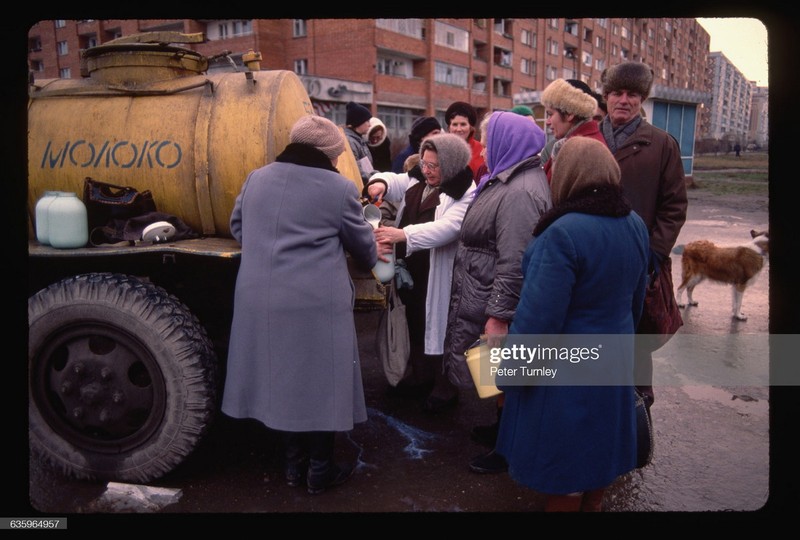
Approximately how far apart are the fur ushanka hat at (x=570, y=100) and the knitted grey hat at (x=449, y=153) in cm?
57

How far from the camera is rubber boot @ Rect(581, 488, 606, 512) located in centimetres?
250

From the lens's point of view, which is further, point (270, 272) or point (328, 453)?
point (328, 453)

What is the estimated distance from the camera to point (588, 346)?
2.23 metres

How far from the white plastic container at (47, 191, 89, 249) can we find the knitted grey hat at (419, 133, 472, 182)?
1959 mm

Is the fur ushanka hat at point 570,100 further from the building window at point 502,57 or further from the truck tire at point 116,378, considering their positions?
the building window at point 502,57

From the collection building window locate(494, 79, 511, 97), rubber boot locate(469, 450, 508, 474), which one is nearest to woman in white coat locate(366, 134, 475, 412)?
rubber boot locate(469, 450, 508, 474)

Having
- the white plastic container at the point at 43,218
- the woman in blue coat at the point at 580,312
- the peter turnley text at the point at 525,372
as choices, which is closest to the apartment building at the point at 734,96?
the woman in blue coat at the point at 580,312

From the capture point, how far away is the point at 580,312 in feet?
7.27

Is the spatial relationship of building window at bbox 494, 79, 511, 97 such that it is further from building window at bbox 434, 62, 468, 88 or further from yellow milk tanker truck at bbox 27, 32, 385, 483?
yellow milk tanker truck at bbox 27, 32, 385, 483

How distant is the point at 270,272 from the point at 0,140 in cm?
125

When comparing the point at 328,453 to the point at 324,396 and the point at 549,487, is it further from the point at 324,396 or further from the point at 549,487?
the point at 549,487

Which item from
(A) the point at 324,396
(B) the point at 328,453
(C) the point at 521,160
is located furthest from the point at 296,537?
(C) the point at 521,160

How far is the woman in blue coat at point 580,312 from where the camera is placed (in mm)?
2127

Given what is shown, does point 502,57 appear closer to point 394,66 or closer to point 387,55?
point 394,66
